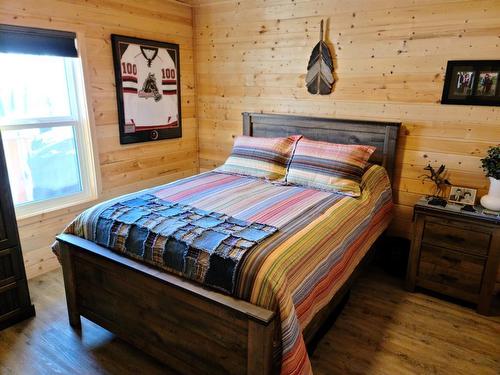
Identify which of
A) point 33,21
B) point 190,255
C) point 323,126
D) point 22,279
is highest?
point 33,21

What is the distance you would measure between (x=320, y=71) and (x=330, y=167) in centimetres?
102

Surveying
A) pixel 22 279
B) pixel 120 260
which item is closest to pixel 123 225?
pixel 120 260

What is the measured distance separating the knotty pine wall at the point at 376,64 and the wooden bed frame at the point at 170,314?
124 centimetres

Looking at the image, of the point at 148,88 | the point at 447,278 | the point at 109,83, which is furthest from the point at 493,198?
the point at 109,83

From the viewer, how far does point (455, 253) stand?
2455 millimetres

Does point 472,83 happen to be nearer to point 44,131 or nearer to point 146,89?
point 146,89

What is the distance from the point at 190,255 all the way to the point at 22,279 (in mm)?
1362

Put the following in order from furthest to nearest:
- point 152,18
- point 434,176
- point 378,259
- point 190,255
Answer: point 152,18 < point 378,259 < point 434,176 < point 190,255

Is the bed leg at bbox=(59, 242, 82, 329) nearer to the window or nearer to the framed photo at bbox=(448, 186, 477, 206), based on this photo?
the window

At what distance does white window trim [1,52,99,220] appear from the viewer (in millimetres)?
2758

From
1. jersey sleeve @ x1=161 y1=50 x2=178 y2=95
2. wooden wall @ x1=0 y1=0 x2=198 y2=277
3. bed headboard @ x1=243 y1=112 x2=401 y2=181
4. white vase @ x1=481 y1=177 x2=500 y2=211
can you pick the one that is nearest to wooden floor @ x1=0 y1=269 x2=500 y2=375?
wooden wall @ x1=0 y1=0 x2=198 y2=277

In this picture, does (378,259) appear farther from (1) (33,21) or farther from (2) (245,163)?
(1) (33,21)

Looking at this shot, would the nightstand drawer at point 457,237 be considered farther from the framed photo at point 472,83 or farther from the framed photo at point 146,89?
the framed photo at point 146,89

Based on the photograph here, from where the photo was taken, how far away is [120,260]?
1.85 m
